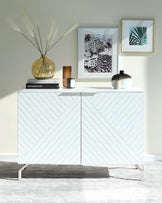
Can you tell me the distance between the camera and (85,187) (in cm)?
321

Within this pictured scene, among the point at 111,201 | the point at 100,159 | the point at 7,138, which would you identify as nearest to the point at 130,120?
the point at 100,159

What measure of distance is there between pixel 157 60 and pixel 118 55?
0.46 meters

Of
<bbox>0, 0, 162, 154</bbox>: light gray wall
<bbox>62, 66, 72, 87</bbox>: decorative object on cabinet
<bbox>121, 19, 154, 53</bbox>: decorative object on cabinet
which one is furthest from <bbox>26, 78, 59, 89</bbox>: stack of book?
<bbox>121, 19, 154, 53</bbox>: decorative object on cabinet

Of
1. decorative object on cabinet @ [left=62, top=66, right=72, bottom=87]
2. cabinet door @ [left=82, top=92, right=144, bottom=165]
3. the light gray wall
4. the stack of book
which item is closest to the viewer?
cabinet door @ [left=82, top=92, right=144, bottom=165]

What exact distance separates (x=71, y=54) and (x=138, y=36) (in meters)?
0.81

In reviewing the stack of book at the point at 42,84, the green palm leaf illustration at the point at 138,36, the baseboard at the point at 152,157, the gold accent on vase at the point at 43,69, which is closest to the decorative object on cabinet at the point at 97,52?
the green palm leaf illustration at the point at 138,36

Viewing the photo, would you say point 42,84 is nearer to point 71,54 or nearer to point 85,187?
point 71,54

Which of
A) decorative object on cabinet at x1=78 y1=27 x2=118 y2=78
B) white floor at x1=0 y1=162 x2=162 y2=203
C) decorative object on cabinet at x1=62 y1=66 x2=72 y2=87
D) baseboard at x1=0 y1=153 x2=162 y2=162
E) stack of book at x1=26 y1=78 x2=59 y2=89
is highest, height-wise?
decorative object on cabinet at x1=78 y1=27 x2=118 y2=78

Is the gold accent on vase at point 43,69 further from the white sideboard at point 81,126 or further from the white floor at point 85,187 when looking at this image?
the white floor at point 85,187

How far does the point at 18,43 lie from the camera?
4027 millimetres

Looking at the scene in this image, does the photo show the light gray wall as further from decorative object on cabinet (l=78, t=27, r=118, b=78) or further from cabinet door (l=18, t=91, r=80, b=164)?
cabinet door (l=18, t=91, r=80, b=164)

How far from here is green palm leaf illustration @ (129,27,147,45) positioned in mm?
4008

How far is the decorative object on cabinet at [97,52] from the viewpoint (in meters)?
3.99

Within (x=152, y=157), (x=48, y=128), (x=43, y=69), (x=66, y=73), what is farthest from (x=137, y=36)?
(x=48, y=128)
